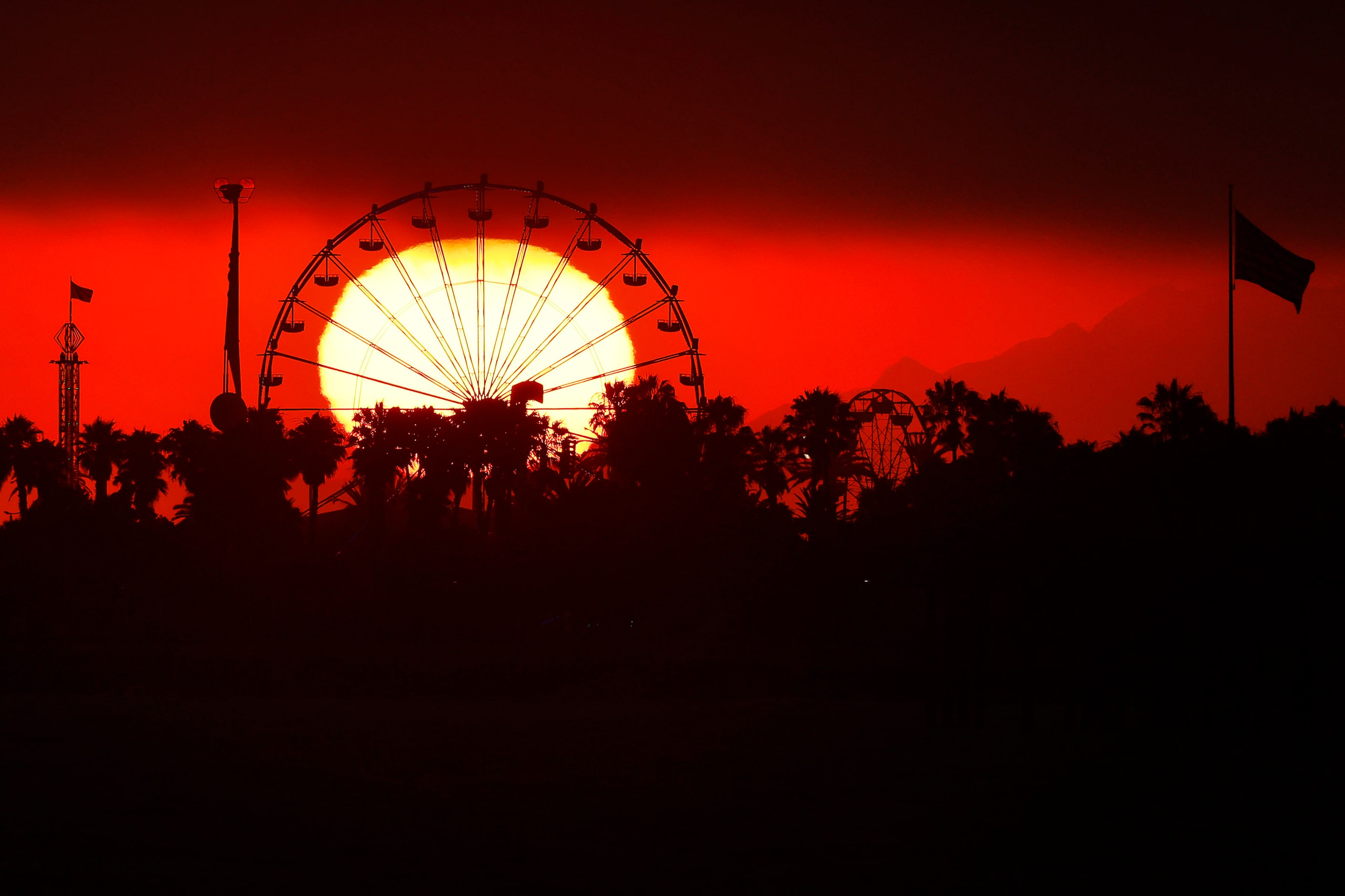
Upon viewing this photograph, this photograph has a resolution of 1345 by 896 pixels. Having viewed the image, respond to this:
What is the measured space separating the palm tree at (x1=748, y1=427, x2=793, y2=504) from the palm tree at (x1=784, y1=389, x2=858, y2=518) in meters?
0.42

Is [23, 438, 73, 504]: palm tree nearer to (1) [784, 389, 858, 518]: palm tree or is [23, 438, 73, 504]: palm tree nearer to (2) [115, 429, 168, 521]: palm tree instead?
(2) [115, 429, 168, 521]: palm tree

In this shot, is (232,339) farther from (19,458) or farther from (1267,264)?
(1267,264)

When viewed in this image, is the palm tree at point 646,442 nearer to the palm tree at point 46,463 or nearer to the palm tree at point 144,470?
the palm tree at point 144,470

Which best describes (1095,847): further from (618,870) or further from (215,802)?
(215,802)

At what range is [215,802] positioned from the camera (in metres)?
18.4

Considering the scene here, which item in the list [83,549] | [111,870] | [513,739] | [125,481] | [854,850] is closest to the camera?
[111,870]

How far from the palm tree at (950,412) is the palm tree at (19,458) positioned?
47.2 metres

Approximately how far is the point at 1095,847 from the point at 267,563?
4299 centimetres

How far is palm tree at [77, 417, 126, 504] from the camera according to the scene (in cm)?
7350

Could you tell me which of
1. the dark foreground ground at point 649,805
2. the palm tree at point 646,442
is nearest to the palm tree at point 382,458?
the palm tree at point 646,442

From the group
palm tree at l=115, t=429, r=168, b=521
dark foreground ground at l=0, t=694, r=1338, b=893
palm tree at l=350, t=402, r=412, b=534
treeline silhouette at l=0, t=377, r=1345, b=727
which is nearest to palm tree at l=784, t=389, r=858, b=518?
treeline silhouette at l=0, t=377, r=1345, b=727

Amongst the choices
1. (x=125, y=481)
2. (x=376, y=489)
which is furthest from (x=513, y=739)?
(x=125, y=481)

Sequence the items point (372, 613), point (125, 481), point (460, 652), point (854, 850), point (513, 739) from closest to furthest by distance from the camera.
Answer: point (854, 850) < point (513, 739) < point (460, 652) < point (372, 613) < point (125, 481)

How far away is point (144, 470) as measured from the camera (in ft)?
233
